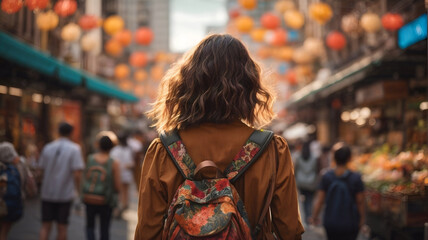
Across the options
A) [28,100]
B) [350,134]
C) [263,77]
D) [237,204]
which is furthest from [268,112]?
[350,134]

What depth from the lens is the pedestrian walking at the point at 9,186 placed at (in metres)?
5.31

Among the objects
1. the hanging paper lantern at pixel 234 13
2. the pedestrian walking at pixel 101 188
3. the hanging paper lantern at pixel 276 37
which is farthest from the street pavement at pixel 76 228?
the hanging paper lantern at pixel 234 13

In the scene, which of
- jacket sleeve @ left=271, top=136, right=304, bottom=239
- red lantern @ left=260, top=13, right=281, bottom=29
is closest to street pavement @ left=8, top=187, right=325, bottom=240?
jacket sleeve @ left=271, top=136, right=304, bottom=239

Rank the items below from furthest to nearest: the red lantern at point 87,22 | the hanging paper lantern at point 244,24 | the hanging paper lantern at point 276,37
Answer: the hanging paper lantern at point 276,37 → the hanging paper lantern at point 244,24 → the red lantern at point 87,22

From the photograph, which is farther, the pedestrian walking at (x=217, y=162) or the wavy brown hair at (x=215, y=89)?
the wavy brown hair at (x=215, y=89)

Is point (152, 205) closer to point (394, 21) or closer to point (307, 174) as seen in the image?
point (307, 174)

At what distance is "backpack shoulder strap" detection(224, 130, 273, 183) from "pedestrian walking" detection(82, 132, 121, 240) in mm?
4672

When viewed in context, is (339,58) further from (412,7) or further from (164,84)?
(164,84)

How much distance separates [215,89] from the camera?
2.49 m

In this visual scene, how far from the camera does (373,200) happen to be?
28.0ft

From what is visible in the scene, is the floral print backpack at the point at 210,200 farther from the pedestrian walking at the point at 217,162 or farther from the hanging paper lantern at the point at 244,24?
the hanging paper lantern at the point at 244,24

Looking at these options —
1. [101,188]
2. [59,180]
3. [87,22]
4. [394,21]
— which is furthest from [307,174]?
[87,22]

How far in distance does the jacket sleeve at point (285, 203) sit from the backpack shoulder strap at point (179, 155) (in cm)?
47

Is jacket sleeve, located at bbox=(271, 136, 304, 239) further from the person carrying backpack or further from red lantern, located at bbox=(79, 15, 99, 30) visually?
red lantern, located at bbox=(79, 15, 99, 30)
